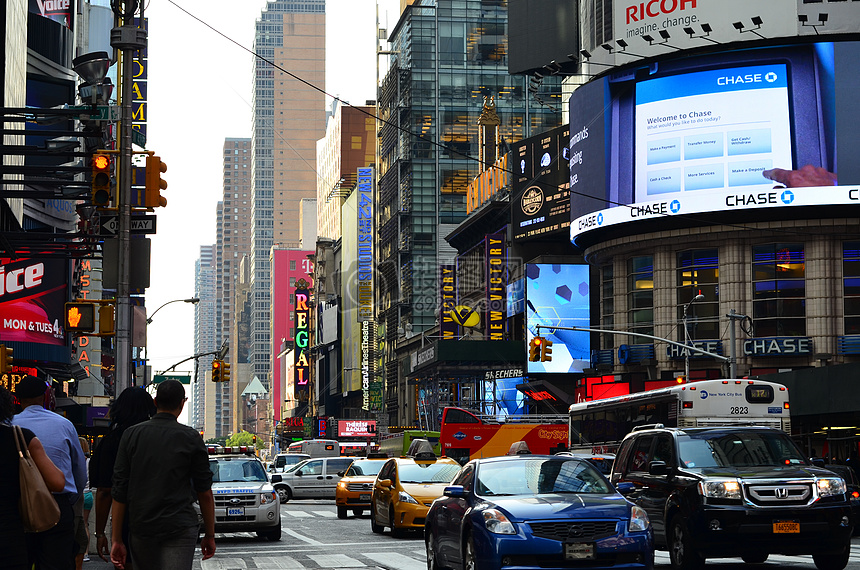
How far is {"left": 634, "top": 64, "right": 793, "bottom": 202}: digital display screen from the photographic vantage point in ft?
196

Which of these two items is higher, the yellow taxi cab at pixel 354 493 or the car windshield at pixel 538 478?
the car windshield at pixel 538 478

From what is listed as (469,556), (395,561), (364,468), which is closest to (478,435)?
(364,468)

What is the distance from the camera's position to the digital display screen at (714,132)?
59.6 m

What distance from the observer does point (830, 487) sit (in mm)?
15375

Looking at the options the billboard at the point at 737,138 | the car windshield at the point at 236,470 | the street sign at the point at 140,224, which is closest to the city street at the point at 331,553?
the car windshield at the point at 236,470

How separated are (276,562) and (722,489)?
23.3ft

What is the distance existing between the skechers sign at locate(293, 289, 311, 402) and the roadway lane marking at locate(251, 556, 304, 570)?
158 metres

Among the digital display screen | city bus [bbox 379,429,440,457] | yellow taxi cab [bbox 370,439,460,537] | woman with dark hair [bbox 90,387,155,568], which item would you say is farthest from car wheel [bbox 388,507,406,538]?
the digital display screen

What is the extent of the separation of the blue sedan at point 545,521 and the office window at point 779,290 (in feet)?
161

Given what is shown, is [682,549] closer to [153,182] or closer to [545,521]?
[545,521]

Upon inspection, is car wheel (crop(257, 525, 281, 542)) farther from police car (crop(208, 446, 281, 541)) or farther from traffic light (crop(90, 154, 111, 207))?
traffic light (crop(90, 154, 111, 207))

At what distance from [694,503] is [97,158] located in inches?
401

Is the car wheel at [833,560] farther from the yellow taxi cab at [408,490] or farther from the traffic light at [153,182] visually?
the traffic light at [153,182]

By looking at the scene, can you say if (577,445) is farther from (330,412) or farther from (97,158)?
(330,412)
